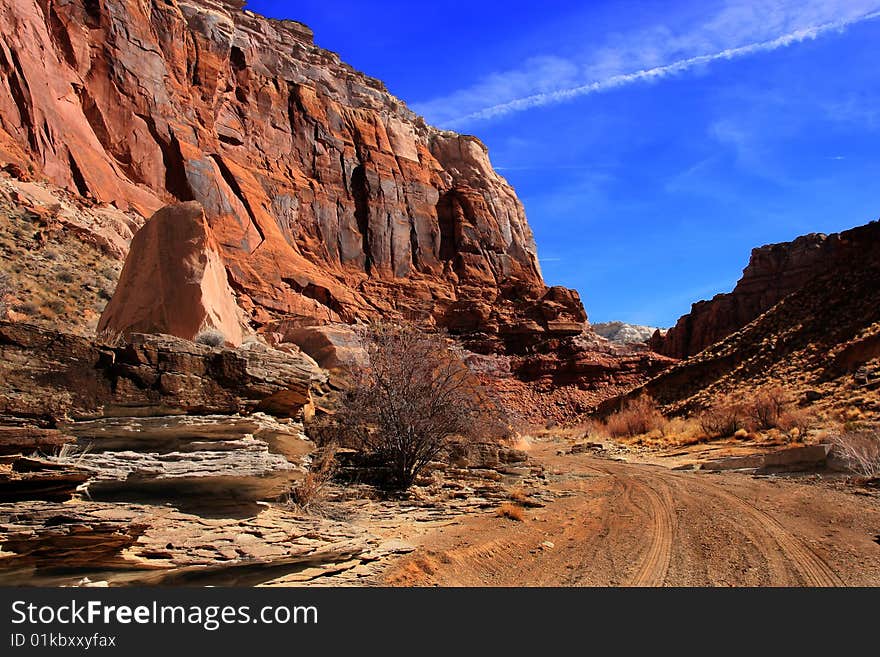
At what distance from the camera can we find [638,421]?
108ft

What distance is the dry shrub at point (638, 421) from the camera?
31828 mm

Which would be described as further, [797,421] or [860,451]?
[797,421]

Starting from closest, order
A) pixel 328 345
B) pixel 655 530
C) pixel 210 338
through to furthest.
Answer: pixel 655 530
pixel 210 338
pixel 328 345

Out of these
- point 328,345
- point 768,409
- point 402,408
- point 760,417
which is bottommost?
point 402,408

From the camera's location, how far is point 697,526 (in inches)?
308

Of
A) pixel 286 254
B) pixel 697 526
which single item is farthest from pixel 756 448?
pixel 286 254

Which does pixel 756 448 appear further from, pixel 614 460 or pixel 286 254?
pixel 286 254

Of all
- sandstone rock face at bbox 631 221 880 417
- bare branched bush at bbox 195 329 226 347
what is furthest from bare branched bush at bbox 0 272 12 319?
sandstone rock face at bbox 631 221 880 417

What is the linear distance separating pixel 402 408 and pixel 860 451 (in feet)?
31.5

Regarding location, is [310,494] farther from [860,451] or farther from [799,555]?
[860,451]

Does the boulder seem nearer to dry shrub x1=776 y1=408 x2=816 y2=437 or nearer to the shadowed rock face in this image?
dry shrub x1=776 y1=408 x2=816 y2=437

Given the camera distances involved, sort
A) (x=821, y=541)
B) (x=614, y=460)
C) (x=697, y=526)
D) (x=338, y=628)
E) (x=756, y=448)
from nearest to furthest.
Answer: (x=338, y=628) → (x=821, y=541) → (x=697, y=526) → (x=756, y=448) → (x=614, y=460)

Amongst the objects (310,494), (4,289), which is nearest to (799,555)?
(310,494)

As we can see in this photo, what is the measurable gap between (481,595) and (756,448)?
17770mm
